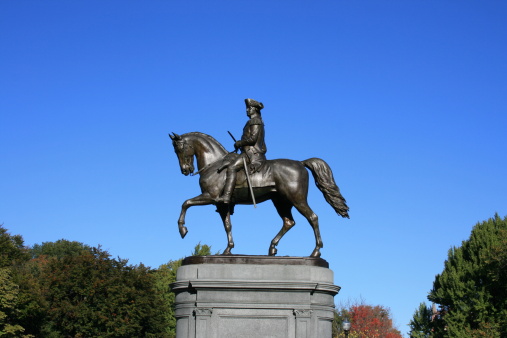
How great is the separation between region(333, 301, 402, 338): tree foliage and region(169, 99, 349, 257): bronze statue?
6542cm

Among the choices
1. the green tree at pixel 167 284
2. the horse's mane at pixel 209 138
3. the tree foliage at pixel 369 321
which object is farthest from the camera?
the tree foliage at pixel 369 321

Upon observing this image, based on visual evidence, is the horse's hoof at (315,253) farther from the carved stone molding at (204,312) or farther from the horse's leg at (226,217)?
the carved stone molding at (204,312)

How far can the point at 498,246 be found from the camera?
4547cm

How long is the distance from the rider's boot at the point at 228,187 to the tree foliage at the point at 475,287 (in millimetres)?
31344

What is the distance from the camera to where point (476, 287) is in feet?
161

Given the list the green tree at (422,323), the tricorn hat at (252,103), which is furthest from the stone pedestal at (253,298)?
the green tree at (422,323)

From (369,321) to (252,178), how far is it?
7400 centimetres

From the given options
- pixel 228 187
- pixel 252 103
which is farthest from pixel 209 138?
pixel 228 187

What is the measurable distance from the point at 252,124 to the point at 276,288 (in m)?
4.36

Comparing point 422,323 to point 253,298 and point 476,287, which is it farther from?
point 253,298

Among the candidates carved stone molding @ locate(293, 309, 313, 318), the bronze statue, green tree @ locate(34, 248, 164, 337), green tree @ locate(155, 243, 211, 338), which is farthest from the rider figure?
green tree @ locate(155, 243, 211, 338)

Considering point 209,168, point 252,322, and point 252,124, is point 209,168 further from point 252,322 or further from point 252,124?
point 252,322

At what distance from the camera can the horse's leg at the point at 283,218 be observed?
1856 centimetres

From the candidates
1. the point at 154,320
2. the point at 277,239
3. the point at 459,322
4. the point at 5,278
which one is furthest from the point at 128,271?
the point at 277,239
